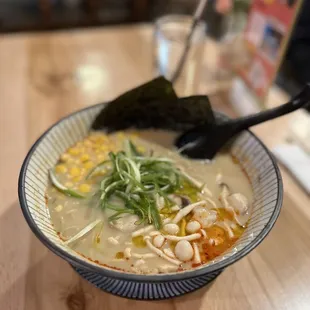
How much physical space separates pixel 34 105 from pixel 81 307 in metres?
0.70

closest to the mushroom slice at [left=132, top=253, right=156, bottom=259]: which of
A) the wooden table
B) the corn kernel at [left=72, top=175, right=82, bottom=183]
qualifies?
the wooden table

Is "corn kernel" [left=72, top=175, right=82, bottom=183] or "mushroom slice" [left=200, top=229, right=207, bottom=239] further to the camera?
"corn kernel" [left=72, top=175, right=82, bottom=183]

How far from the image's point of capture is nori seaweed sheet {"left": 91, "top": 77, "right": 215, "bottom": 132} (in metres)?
0.93

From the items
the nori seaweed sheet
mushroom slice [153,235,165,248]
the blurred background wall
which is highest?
the nori seaweed sheet

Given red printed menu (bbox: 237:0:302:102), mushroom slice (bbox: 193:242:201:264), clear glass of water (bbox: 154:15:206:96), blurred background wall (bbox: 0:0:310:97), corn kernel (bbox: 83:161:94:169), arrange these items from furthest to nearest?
blurred background wall (bbox: 0:0:310:97) < clear glass of water (bbox: 154:15:206:96) < red printed menu (bbox: 237:0:302:102) < corn kernel (bbox: 83:161:94:169) < mushroom slice (bbox: 193:242:201:264)

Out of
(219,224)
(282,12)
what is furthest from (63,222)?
(282,12)

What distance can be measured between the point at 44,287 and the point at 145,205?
240 millimetres

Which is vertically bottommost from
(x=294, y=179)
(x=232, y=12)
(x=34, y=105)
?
(x=34, y=105)

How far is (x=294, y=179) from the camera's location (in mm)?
1052

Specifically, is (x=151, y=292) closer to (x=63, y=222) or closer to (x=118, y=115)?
(x=63, y=222)

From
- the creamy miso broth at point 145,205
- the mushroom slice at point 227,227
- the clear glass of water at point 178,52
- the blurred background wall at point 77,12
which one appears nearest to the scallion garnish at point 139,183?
the creamy miso broth at point 145,205

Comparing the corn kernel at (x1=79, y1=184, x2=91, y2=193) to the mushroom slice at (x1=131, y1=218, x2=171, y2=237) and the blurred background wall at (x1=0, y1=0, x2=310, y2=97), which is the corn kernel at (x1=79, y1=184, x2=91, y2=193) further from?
the blurred background wall at (x1=0, y1=0, x2=310, y2=97)

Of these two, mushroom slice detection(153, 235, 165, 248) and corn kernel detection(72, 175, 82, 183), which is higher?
mushroom slice detection(153, 235, 165, 248)

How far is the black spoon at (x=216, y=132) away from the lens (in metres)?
0.86
